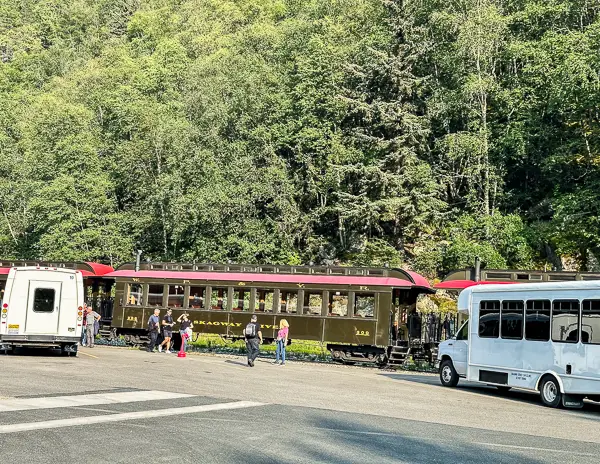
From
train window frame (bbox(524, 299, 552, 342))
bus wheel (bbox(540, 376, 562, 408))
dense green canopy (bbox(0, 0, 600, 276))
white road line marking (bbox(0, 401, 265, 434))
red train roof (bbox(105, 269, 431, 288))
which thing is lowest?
white road line marking (bbox(0, 401, 265, 434))

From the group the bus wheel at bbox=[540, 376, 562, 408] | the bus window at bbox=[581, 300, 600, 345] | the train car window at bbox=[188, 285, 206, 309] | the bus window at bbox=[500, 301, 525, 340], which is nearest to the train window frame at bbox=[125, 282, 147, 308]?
the train car window at bbox=[188, 285, 206, 309]

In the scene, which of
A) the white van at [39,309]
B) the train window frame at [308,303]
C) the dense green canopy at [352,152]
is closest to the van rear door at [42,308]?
the white van at [39,309]

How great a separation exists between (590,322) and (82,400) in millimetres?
10811

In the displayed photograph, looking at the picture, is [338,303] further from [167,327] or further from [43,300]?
[43,300]

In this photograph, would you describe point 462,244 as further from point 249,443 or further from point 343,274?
point 249,443

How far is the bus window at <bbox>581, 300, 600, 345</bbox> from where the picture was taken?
58.3ft

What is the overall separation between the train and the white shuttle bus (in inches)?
276

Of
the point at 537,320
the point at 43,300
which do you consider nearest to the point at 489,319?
the point at 537,320

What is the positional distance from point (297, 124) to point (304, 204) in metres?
5.69

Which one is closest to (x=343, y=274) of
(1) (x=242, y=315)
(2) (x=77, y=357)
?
(1) (x=242, y=315)

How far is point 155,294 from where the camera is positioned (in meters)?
34.8

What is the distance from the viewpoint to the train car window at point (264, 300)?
32.1 meters

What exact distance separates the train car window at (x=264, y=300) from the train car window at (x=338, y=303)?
253 centimetres

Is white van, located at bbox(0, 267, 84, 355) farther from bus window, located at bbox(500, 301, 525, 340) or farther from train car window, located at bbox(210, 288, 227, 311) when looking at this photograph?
bus window, located at bbox(500, 301, 525, 340)
